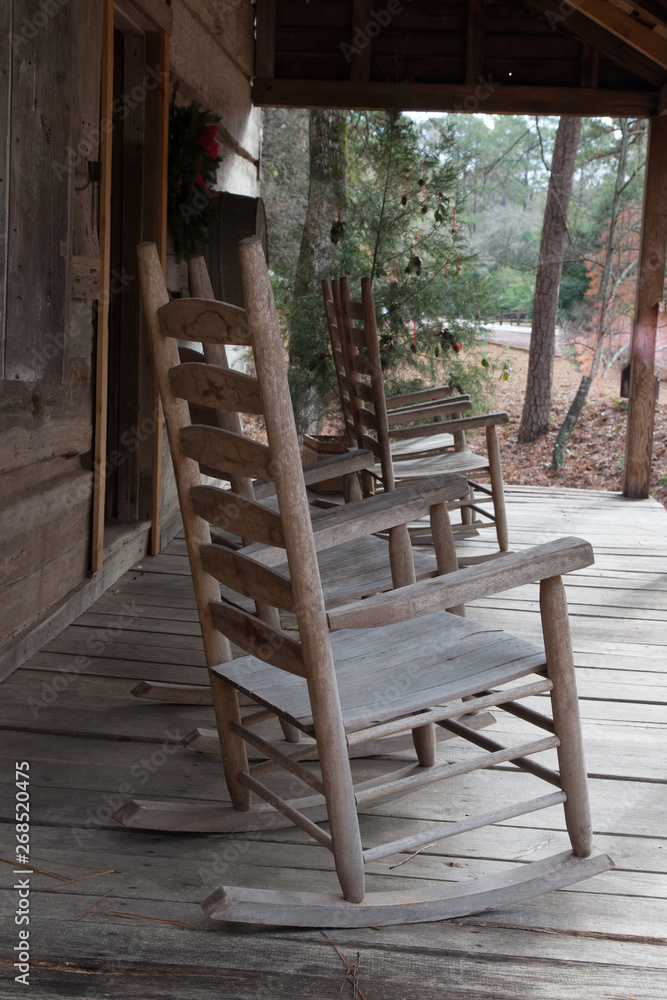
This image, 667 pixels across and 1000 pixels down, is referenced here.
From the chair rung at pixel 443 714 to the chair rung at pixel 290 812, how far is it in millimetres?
145

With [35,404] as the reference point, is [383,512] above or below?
below

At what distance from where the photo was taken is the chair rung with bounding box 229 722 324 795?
54.2 inches

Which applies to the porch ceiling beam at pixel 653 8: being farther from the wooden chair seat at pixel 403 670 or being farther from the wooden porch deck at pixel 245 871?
the wooden chair seat at pixel 403 670

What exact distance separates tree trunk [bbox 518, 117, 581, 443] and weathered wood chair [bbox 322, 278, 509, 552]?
15.6ft

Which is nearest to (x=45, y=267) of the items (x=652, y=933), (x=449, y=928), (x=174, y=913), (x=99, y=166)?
(x=99, y=166)

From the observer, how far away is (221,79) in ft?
14.5

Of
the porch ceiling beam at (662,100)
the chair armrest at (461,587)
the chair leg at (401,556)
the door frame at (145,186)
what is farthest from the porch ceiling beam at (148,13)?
the porch ceiling beam at (662,100)

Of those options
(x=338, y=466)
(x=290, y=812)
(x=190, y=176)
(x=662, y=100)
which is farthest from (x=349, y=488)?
(x=662, y=100)

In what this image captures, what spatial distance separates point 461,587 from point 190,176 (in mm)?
2802

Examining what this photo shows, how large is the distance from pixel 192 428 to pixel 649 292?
13.2 ft

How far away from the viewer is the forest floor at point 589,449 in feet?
26.8

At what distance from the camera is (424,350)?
548 cm

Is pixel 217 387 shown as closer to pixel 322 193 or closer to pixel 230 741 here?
pixel 230 741

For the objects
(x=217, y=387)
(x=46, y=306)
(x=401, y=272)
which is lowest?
(x=217, y=387)
